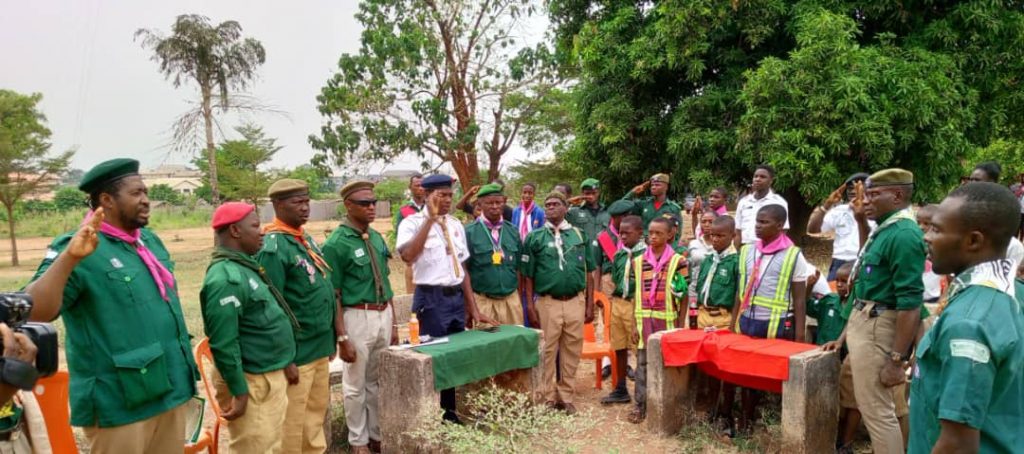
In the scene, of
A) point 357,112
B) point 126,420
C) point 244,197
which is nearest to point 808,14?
point 357,112

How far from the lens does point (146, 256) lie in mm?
3105

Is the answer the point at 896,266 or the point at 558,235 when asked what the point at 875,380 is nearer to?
the point at 896,266

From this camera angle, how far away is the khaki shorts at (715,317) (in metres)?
5.22

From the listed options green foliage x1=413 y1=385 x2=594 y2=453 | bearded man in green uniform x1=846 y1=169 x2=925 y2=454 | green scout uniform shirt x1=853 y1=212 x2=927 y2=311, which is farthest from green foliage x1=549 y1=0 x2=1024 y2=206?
green foliage x1=413 y1=385 x2=594 y2=453

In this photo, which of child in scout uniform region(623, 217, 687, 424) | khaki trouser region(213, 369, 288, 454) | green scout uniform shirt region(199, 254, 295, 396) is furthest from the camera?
child in scout uniform region(623, 217, 687, 424)

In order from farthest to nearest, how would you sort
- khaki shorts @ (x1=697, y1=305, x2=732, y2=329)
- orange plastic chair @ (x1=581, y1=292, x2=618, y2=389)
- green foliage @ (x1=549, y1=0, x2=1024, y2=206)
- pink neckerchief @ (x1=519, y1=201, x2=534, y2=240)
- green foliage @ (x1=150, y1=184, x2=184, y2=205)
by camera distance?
green foliage @ (x1=150, y1=184, x2=184, y2=205), green foliage @ (x1=549, y1=0, x2=1024, y2=206), pink neckerchief @ (x1=519, y1=201, x2=534, y2=240), orange plastic chair @ (x1=581, y1=292, x2=618, y2=389), khaki shorts @ (x1=697, y1=305, x2=732, y2=329)

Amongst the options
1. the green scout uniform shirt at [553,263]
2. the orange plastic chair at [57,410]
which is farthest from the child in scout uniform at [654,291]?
the orange plastic chair at [57,410]

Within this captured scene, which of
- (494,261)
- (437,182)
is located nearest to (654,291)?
(494,261)

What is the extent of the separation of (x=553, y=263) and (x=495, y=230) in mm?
560

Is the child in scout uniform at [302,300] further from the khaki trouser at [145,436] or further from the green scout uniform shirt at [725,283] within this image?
the green scout uniform shirt at [725,283]

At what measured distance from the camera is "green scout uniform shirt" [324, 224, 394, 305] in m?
4.62

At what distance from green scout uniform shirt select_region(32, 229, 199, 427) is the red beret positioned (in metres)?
0.67

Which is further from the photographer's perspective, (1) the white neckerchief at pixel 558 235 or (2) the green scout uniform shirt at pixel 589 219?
(2) the green scout uniform shirt at pixel 589 219

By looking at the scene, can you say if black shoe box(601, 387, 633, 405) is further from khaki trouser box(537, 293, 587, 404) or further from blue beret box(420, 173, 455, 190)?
blue beret box(420, 173, 455, 190)
